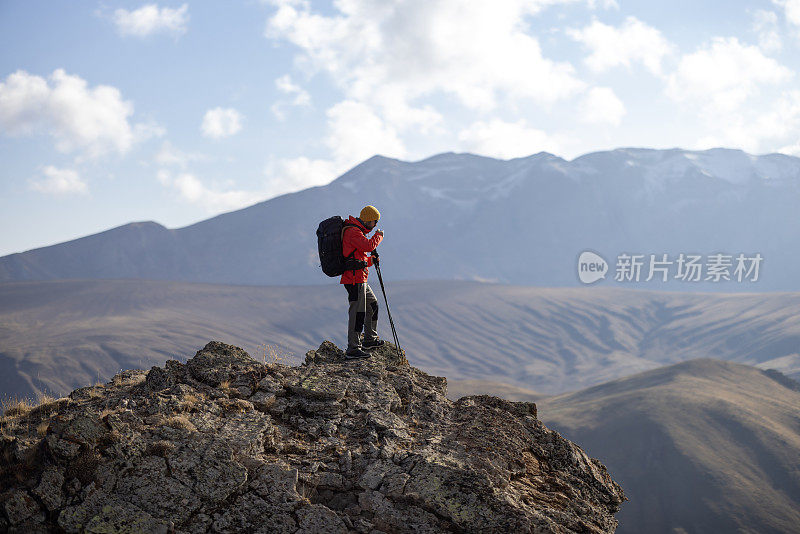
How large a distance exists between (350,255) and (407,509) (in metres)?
4.53

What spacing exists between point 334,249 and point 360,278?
64cm

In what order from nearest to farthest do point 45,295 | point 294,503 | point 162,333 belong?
point 294,503 < point 162,333 < point 45,295

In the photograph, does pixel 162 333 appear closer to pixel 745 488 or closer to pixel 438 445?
pixel 745 488

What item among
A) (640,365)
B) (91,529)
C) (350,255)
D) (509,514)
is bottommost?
(640,365)

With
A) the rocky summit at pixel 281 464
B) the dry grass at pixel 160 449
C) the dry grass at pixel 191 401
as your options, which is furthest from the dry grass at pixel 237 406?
the dry grass at pixel 160 449

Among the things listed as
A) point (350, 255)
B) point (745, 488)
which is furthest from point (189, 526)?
point (745, 488)

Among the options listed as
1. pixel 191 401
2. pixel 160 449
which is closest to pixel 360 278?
pixel 191 401

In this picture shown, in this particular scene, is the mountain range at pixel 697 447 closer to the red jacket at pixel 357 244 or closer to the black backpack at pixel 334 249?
the red jacket at pixel 357 244

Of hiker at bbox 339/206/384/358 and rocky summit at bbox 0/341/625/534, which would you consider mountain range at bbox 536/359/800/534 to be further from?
rocky summit at bbox 0/341/625/534

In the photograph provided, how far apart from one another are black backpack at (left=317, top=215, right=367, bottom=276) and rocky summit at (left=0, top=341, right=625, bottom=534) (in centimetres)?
188

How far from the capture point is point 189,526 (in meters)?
6.48

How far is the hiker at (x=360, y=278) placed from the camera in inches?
410

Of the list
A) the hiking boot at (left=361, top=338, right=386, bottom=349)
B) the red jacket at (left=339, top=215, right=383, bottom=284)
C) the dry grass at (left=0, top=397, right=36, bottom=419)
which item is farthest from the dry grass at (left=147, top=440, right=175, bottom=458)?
the hiking boot at (left=361, top=338, right=386, bottom=349)

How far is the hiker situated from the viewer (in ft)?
34.1
